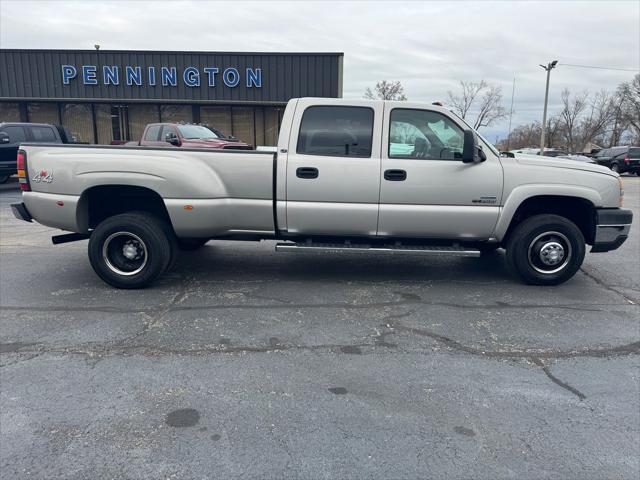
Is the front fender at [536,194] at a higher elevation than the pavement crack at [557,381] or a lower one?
higher

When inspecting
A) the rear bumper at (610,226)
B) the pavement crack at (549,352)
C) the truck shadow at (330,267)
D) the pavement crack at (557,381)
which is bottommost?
the pavement crack at (557,381)

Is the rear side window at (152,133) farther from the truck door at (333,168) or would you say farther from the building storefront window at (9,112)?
the building storefront window at (9,112)

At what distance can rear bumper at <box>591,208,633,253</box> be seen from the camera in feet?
17.4

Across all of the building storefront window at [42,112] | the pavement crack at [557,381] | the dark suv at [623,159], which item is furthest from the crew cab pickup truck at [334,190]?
the dark suv at [623,159]

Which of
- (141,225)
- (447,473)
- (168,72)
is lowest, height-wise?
(447,473)

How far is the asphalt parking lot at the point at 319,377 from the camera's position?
2.54m

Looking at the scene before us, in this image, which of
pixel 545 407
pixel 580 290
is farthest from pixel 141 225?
pixel 580 290

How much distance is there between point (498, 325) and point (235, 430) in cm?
265

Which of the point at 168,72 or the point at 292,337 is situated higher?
the point at 168,72

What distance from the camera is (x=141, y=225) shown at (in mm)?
5172

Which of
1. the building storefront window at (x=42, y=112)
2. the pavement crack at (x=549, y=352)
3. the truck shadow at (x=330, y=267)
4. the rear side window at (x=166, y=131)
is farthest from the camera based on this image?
the building storefront window at (x=42, y=112)

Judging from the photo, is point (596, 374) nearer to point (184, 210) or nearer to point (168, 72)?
point (184, 210)

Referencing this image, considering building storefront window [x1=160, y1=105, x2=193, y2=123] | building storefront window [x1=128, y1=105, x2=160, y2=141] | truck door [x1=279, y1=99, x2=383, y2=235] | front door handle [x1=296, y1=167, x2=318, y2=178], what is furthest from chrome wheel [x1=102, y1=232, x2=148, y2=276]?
building storefront window [x1=128, y1=105, x2=160, y2=141]

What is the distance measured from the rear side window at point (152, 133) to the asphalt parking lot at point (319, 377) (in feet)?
32.6
